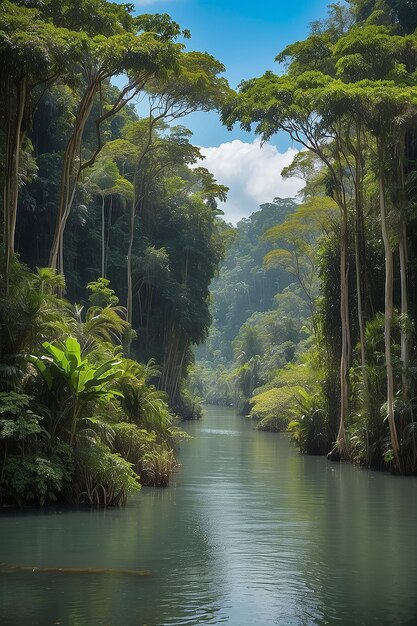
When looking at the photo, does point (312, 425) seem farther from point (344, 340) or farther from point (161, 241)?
point (161, 241)

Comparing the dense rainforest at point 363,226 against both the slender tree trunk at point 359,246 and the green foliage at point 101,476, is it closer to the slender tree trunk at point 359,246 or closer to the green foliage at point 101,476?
the slender tree trunk at point 359,246

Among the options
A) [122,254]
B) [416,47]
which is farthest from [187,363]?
[416,47]

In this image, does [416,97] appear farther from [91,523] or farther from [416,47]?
[91,523]

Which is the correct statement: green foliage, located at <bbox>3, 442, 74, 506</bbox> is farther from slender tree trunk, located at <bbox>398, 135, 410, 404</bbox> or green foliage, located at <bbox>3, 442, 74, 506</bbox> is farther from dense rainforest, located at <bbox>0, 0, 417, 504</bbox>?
slender tree trunk, located at <bbox>398, 135, 410, 404</bbox>

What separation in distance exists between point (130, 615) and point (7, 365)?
265 inches

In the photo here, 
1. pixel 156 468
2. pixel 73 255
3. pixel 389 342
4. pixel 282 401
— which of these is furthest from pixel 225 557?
pixel 282 401

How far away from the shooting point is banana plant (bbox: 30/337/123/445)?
1366 cm

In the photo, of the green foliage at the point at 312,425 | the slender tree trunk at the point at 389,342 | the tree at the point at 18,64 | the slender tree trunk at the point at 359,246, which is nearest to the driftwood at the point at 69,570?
the tree at the point at 18,64

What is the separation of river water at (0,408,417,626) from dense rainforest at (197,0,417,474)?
2.63 m

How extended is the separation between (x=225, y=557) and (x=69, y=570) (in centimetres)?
211

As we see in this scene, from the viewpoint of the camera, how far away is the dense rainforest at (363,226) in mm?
19828

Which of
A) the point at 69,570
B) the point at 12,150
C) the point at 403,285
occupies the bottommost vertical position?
the point at 69,570

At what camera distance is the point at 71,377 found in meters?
13.7

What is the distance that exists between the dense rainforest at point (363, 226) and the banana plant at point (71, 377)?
8030mm
